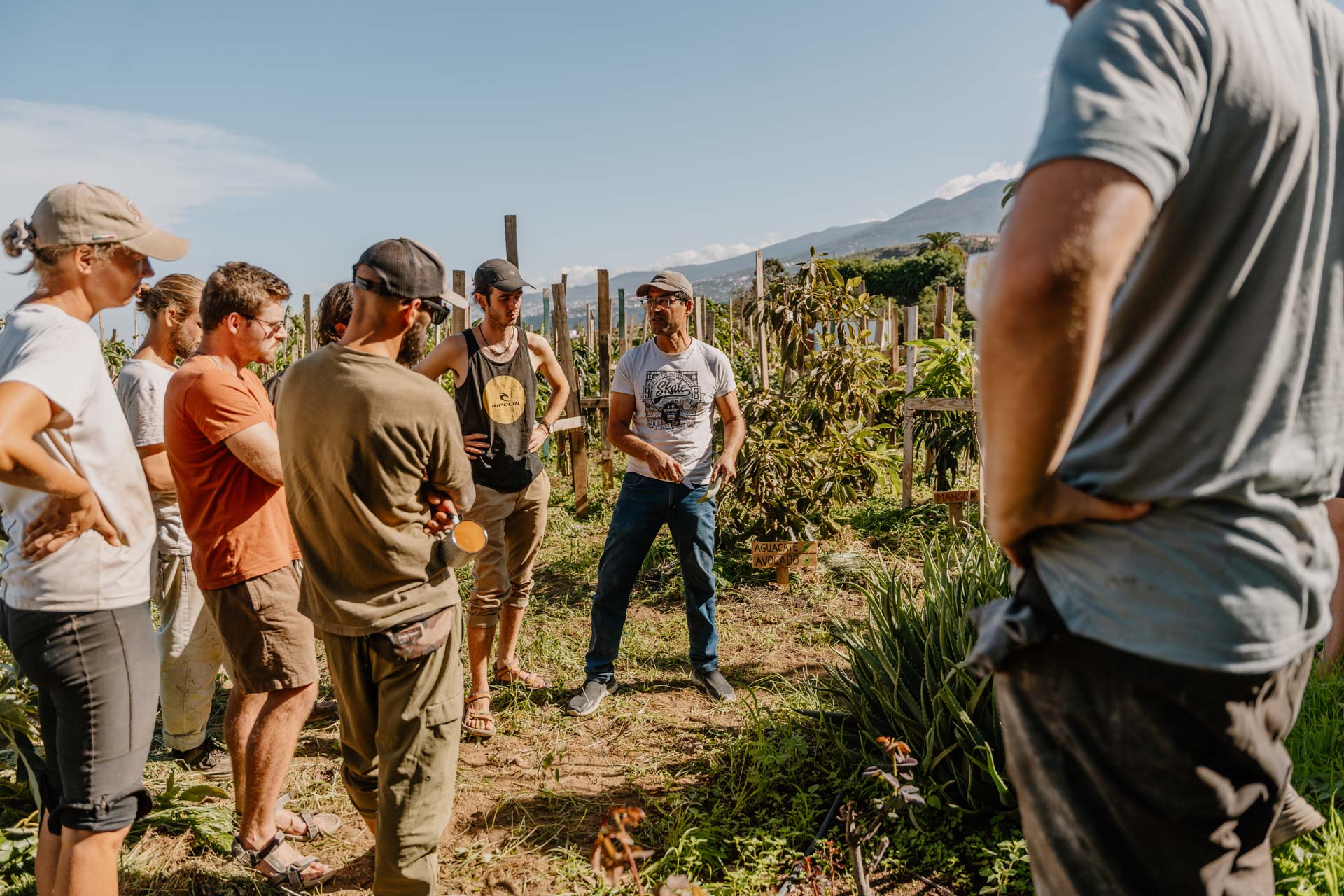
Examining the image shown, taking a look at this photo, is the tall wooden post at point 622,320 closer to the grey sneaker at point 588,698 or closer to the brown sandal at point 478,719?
the grey sneaker at point 588,698

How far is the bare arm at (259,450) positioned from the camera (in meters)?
2.68

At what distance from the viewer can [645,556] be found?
4.12 m

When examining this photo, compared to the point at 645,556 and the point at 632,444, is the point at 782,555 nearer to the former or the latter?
the point at 645,556

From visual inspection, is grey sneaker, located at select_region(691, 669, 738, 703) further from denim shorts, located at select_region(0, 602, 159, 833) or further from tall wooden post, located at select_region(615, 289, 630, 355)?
tall wooden post, located at select_region(615, 289, 630, 355)

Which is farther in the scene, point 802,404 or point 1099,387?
point 802,404

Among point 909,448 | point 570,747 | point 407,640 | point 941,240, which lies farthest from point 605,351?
point 941,240

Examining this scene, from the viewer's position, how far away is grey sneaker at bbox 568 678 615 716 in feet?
13.2

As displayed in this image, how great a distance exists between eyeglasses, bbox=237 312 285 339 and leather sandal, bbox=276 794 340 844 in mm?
1677

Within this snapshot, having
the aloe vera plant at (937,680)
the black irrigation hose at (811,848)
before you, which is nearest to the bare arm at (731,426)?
the aloe vera plant at (937,680)

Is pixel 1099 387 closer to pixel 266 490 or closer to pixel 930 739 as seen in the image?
pixel 930 739

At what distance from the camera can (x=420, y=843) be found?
2365 millimetres

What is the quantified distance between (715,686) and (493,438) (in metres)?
1.64

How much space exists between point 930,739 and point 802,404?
11.2 ft

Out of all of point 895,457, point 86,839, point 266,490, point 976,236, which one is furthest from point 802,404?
point 976,236
